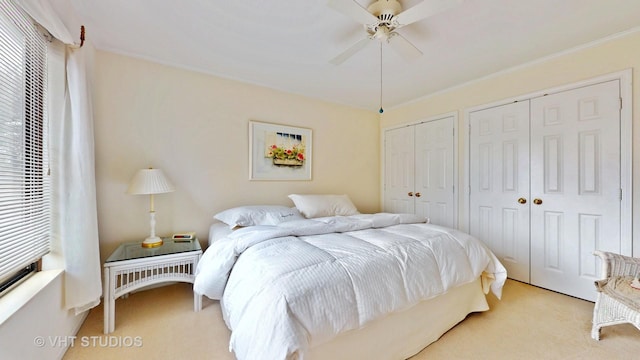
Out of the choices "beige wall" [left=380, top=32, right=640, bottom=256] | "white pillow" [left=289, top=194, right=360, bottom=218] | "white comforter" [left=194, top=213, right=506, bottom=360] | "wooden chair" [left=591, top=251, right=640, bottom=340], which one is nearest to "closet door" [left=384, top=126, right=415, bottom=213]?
"beige wall" [left=380, top=32, right=640, bottom=256]

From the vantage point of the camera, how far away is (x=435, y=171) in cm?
340

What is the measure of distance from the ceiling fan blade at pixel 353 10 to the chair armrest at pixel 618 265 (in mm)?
2424

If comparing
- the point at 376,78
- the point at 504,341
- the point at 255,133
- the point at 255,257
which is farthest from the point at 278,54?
the point at 504,341

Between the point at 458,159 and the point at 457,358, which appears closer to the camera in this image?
the point at 457,358

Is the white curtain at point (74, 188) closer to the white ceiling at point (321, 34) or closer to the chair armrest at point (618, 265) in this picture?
the white ceiling at point (321, 34)

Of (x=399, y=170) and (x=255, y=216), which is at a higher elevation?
(x=399, y=170)

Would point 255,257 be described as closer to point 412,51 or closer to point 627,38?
point 412,51

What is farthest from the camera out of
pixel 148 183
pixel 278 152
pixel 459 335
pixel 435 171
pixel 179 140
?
pixel 435 171

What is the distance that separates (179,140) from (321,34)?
1740mm

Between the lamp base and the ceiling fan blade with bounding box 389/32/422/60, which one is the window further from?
the ceiling fan blade with bounding box 389/32/422/60

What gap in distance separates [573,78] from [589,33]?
0.40 meters

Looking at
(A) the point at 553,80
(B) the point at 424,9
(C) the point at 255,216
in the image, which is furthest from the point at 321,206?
(A) the point at 553,80

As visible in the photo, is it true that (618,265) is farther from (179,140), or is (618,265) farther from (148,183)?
(179,140)

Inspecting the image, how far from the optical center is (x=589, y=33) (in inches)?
80.2
